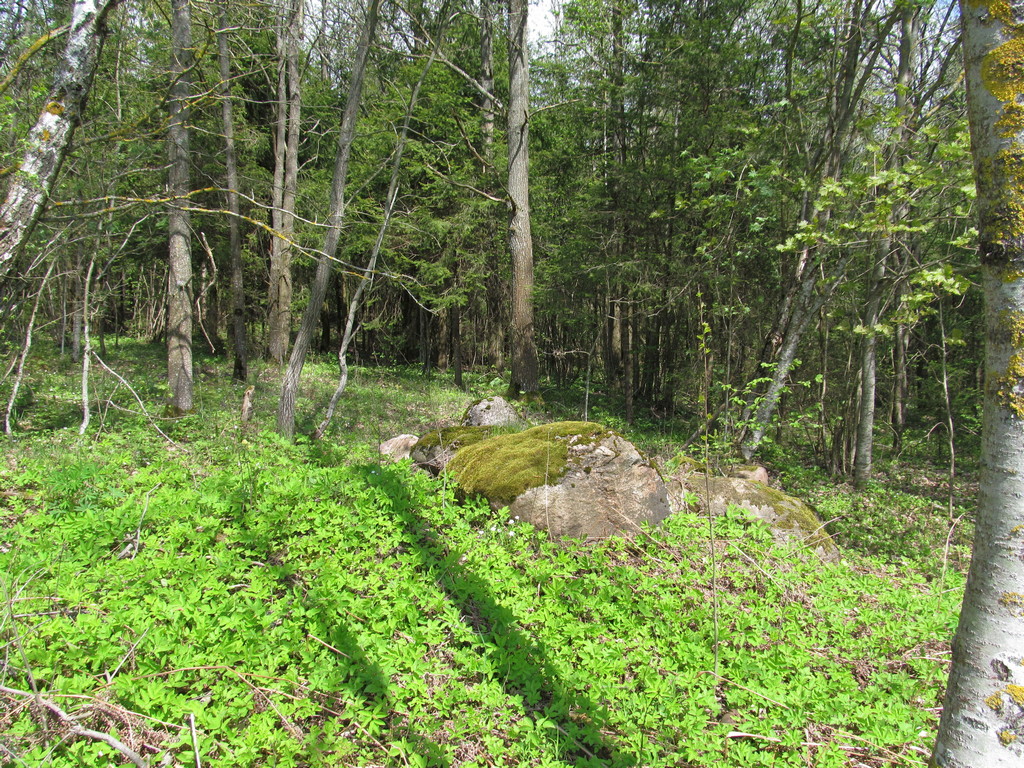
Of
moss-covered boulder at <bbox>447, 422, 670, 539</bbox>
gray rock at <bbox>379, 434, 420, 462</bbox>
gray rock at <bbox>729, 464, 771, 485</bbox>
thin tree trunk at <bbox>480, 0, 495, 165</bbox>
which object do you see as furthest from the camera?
thin tree trunk at <bbox>480, 0, 495, 165</bbox>

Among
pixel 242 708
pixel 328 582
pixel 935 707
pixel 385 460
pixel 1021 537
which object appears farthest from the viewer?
pixel 385 460

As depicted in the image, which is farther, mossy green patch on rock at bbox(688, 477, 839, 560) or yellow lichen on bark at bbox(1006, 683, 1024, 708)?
mossy green patch on rock at bbox(688, 477, 839, 560)

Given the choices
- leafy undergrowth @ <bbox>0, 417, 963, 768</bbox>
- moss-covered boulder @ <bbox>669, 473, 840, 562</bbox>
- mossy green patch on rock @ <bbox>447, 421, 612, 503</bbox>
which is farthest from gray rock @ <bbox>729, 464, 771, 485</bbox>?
mossy green patch on rock @ <bbox>447, 421, 612, 503</bbox>

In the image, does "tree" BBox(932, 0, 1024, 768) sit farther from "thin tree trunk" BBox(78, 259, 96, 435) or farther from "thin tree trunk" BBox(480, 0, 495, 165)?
"thin tree trunk" BBox(480, 0, 495, 165)

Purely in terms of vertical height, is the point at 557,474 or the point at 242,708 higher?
the point at 557,474

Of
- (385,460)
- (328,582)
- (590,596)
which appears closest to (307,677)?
(328,582)

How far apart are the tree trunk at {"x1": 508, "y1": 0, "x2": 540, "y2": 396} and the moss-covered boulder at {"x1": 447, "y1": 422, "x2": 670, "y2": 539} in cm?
559

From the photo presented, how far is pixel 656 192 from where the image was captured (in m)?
12.3

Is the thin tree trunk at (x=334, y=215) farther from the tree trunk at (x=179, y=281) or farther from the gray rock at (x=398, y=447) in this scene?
the tree trunk at (x=179, y=281)

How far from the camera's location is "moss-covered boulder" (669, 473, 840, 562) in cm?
578

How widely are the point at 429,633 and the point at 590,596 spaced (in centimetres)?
129

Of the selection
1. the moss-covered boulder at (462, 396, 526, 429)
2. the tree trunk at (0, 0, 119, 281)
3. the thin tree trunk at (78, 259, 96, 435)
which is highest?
the tree trunk at (0, 0, 119, 281)

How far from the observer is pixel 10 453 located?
5.27 metres

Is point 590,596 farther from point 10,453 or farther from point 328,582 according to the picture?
point 10,453
